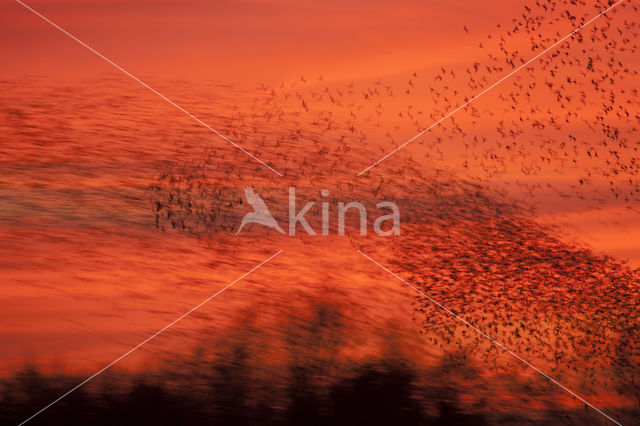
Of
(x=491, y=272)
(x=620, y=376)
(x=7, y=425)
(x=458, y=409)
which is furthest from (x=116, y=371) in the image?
(x=620, y=376)

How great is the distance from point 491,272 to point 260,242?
1.60 meters

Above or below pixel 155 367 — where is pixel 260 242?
above

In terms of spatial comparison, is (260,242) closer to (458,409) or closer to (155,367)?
(155,367)

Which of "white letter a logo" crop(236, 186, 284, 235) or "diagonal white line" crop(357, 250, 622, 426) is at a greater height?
"white letter a logo" crop(236, 186, 284, 235)

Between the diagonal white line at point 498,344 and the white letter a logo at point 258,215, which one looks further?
the white letter a logo at point 258,215

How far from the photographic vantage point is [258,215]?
5328mm

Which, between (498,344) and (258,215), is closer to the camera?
(498,344)

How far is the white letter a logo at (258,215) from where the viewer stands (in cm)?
530

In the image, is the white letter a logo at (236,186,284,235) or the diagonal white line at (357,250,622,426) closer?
the diagonal white line at (357,250,622,426)

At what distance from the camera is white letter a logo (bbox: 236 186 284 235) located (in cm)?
530

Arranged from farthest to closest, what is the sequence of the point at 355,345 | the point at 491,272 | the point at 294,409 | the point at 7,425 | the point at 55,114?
1. the point at 55,114
2. the point at 491,272
3. the point at 355,345
4. the point at 294,409
5. the point at 7,425

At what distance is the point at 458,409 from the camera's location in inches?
163

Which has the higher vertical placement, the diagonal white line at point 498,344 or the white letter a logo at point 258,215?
the white letter a logo at point 258,215

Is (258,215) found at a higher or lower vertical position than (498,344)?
higher
